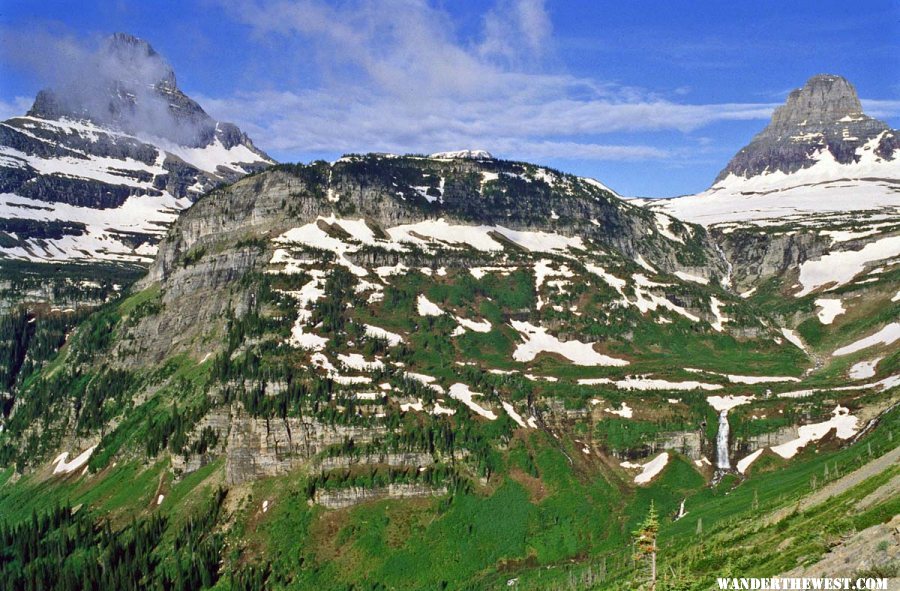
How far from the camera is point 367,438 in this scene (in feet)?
614

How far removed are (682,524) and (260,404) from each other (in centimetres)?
9959

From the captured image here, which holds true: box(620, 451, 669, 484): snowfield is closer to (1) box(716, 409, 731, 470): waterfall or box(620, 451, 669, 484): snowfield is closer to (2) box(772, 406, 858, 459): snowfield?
(1) box(716, 409, 731, 470): waterfall

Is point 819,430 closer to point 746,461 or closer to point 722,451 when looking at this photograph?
point 746,461

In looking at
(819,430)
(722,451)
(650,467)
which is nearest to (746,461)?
(722,451)

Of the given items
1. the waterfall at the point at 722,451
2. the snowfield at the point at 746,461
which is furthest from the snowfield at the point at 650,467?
the snowfield at the point at 746,461

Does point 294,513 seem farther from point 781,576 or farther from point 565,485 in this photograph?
point 781,576

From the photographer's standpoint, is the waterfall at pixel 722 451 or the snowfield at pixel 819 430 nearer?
the snowfield at pixel 819 430

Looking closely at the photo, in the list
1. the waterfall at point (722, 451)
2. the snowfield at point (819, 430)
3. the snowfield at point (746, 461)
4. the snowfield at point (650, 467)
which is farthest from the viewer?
the waterfall at point (722, 451)

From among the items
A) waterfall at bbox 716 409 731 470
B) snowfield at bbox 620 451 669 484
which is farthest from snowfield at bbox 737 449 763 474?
snowfield at bbox 620 451 669 484

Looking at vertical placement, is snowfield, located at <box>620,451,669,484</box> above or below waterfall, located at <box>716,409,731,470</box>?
below

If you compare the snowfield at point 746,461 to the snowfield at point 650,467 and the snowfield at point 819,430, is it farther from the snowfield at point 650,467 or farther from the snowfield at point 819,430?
the snowfield at point 650,467

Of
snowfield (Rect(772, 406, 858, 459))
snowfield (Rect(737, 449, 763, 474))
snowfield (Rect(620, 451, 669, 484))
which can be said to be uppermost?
snowfield (Rect(772, 406, 858, 459))

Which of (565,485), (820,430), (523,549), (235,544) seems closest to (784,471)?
(820,430)

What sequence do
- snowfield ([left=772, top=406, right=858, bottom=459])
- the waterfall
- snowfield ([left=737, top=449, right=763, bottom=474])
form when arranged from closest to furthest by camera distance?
snowfield ([left=737, top=449, right=763, bottom=474]) < snowfield ([left=772, top=406, right=858, bottom=459]) < the waterfall
